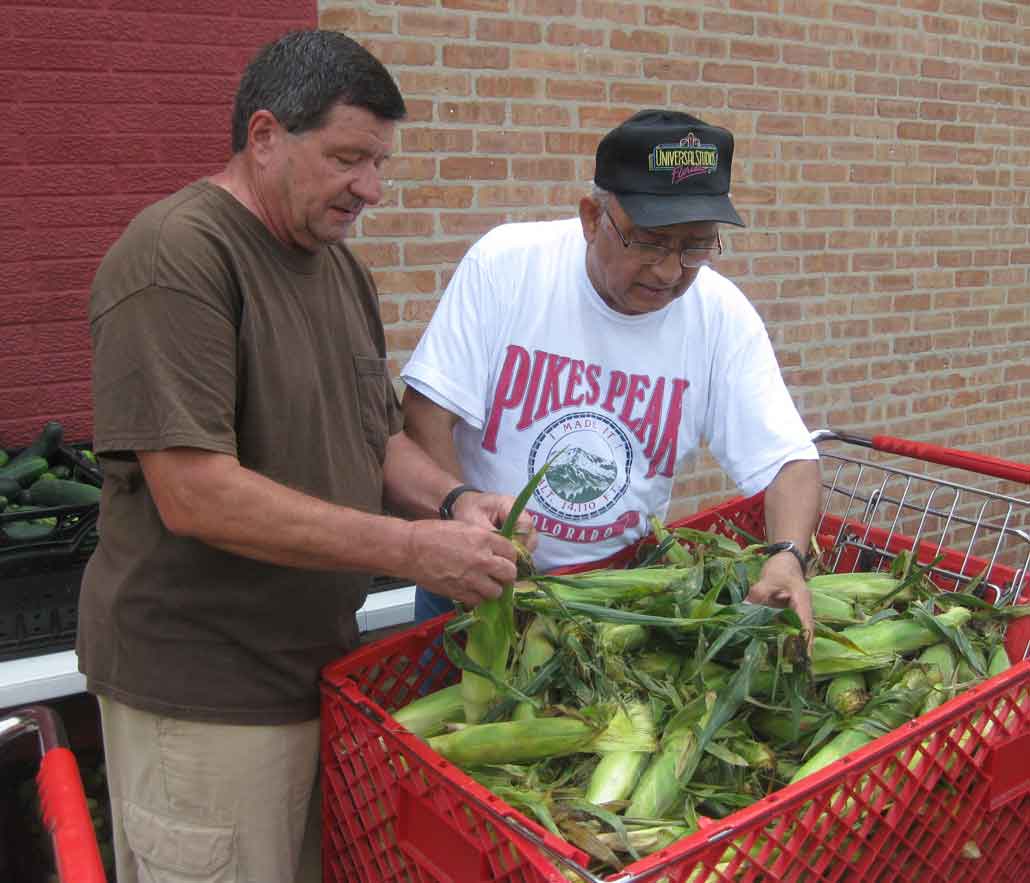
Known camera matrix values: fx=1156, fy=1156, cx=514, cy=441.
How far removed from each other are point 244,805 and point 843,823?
1.10 metres

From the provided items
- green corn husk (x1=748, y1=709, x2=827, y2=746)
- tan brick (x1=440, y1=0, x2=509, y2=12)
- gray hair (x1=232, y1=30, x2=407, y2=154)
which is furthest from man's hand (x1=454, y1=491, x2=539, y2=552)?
tan brick (x1=440, y1=0, x2=509, y2=12)

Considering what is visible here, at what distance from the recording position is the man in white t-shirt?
250 cm

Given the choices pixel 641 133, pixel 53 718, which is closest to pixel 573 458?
pixel 641 133

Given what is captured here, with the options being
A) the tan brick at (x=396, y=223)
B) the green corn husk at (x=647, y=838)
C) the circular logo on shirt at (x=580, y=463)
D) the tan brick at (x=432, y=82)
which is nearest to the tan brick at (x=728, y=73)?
the tan brick at (x=432, y=82)

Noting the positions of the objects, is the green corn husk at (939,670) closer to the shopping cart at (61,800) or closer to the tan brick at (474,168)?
the shopping cart at (61,800)

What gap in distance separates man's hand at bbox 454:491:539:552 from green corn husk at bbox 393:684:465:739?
1.05 feet

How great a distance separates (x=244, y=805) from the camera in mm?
2180

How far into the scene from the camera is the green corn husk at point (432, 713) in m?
2.05

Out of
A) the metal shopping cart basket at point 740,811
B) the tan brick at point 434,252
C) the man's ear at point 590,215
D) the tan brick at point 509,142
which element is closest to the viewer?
the metal shopping cart basket at point 740,811

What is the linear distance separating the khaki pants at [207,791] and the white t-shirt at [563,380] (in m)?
0.76

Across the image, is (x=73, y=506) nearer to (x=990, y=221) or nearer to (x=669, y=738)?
(x=669, y=738)

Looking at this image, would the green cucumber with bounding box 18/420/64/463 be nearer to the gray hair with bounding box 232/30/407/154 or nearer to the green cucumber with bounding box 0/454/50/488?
the green cucumber with bounding box 0/454/50/488

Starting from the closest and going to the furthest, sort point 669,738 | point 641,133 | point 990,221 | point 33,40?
point 669,738, point 641,133, point 33,40, point 990,221

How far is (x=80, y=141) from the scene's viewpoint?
3.66m
